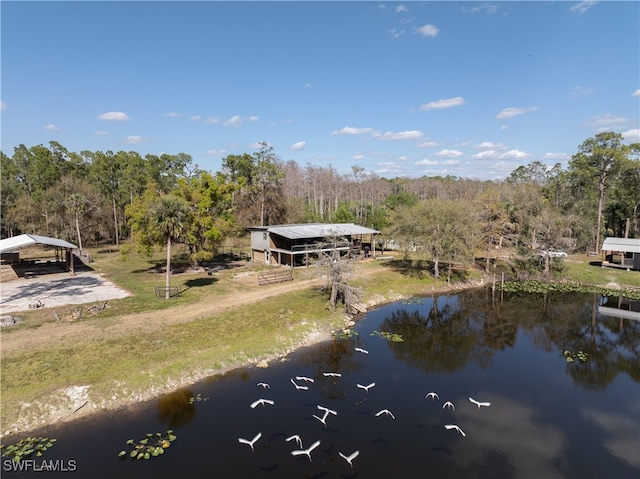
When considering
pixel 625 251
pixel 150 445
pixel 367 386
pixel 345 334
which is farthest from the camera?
pixel 625 251

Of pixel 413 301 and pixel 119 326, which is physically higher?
pixel 119 326

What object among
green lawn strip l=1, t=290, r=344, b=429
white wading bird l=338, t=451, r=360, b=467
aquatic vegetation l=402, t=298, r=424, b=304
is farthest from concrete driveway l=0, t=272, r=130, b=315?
aquatic vegetation l=402, t=298, r=424, b=304

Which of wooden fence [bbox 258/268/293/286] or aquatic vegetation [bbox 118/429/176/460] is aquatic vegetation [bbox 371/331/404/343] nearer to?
wooden fence [bbox 258/268/293/286]

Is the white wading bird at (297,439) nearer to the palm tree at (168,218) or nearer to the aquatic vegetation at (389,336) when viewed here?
the aquatic vegetation at (389,336)

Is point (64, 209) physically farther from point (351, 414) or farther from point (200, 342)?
point (351, 414)

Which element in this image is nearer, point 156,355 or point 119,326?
point 156,355

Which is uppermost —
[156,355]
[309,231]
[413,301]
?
[309,231]

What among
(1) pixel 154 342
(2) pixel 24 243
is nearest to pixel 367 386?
(1) pixel 154 342

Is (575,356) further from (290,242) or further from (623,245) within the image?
(290,242)
